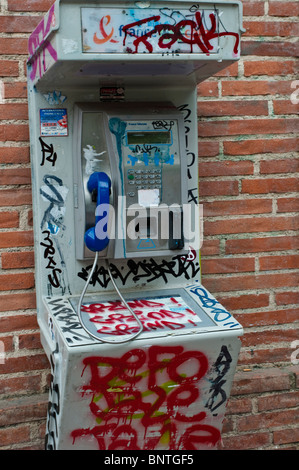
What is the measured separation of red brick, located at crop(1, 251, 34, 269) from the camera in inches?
88.7

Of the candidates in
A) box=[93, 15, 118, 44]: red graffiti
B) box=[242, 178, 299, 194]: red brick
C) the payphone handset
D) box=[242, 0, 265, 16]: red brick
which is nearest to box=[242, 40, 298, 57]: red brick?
box=[242, 0, 265, 16]: red brick

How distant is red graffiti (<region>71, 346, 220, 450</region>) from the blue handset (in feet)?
1.19

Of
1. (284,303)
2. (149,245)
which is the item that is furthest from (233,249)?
(149,245)

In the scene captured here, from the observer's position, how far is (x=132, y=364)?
1837 mm

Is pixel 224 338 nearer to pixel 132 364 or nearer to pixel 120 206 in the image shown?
pixel 132 364

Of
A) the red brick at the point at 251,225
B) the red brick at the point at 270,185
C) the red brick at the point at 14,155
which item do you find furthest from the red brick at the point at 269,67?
the red brick at the point at 14,155

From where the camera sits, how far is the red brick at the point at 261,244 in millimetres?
2494

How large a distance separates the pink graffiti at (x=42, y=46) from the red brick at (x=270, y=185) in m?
0.97

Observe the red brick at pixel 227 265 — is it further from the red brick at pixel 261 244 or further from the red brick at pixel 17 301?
the red brick at pixel 17 301

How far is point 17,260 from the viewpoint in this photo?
2.27m

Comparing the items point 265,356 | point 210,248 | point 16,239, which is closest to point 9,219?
point 16,239

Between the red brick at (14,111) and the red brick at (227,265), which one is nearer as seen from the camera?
the red brick at (14,111)

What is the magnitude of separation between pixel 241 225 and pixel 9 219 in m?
0.93

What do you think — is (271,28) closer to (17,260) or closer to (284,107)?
(284,107)
